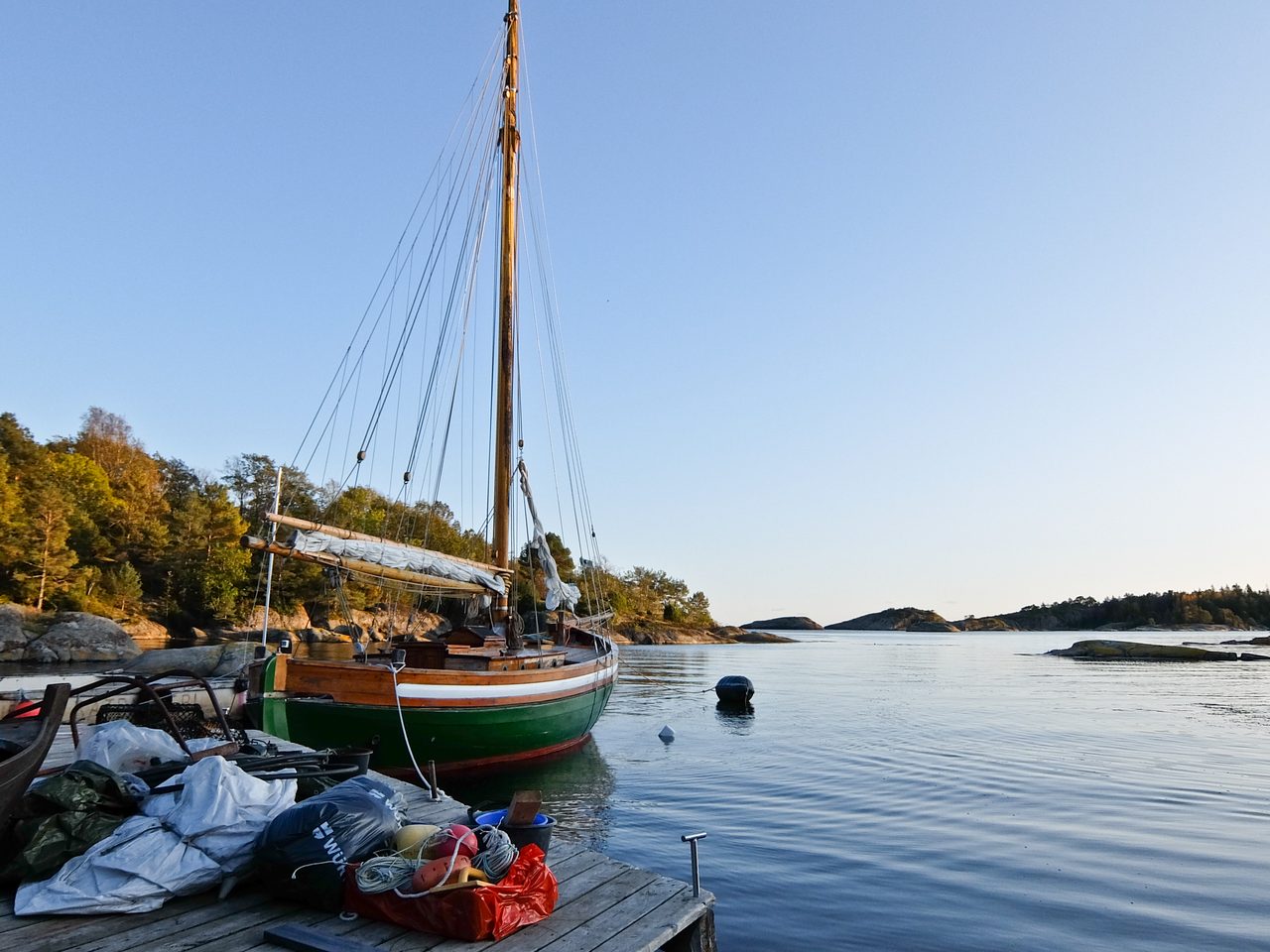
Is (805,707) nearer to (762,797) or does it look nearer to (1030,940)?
(762,797)

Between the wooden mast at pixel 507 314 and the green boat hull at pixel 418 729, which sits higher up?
the wooden mast at pixel 507 314

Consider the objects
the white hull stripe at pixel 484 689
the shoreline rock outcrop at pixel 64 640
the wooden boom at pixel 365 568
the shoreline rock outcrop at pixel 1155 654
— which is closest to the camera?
the white hull stripe at pixel 484 689

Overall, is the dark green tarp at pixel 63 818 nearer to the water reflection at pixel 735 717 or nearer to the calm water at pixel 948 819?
the calm water at pixel 948 819

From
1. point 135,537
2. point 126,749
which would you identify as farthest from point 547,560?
point 135,537

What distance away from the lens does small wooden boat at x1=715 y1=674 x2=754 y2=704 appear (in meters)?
31.0

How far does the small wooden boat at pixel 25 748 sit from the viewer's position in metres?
4.77

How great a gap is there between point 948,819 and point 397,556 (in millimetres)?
11645

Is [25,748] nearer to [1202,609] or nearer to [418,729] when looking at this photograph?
[418,729]

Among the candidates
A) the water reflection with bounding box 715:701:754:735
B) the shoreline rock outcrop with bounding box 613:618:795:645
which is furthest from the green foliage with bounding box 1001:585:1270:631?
the water reflection with bounding box 715:701:754:735

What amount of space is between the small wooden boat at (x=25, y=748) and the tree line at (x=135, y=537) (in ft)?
169

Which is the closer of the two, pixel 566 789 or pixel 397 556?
pixel 566 789

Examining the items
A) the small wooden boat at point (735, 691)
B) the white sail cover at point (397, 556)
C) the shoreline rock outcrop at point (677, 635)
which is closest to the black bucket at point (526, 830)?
the white sail cover at point (397, 556)

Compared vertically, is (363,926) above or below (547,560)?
below

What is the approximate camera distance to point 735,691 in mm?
31078
